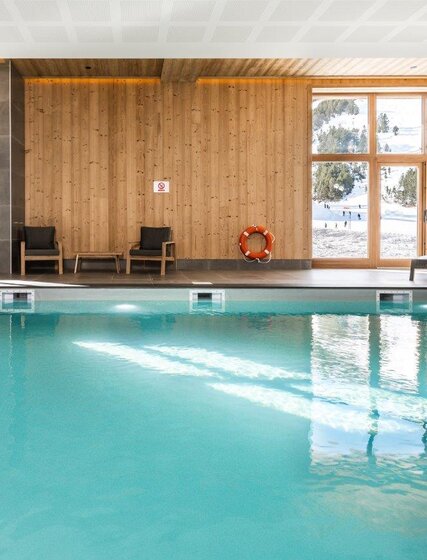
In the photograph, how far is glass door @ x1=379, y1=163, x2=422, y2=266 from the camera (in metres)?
9.83

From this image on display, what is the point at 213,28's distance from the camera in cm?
607

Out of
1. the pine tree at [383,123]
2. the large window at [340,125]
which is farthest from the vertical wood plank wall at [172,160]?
the pine tree at [383,123]

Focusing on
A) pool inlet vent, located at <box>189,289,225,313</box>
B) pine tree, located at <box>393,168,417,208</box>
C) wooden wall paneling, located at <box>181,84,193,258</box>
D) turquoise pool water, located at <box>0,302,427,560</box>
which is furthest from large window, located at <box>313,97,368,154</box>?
turquoise pool water, located at <box>0,302,427,560</box>

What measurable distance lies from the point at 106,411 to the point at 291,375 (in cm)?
107

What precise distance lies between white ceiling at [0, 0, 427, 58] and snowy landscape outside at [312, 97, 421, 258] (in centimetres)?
265

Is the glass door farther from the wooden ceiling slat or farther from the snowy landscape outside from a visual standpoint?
the wooden ceiling slat

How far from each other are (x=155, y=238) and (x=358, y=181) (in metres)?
3.36

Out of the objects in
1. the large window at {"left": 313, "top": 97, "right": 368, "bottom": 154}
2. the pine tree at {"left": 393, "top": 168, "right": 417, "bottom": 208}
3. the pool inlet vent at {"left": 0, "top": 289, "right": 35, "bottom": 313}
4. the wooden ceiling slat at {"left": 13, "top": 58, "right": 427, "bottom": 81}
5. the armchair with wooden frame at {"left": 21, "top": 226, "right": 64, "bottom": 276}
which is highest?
the wooden ceiling slat at {"left": 13, "top": 58, "right": 427, "bottom": 81}

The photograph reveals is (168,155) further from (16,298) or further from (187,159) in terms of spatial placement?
(16,298)

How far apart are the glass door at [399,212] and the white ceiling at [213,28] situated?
302 centimetres

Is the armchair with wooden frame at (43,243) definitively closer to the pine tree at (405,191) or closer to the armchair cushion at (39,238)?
the armchair cushion at (39,238)

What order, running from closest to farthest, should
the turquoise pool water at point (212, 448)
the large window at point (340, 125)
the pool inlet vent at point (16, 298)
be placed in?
the turquoise pool water at point (212, 448), the pool inlet vent at point (16, 298), the large window at point (340, 125)

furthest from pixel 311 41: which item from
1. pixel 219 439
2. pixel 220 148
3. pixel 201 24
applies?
pixel 219 439

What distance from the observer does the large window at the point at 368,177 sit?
31.7ft
